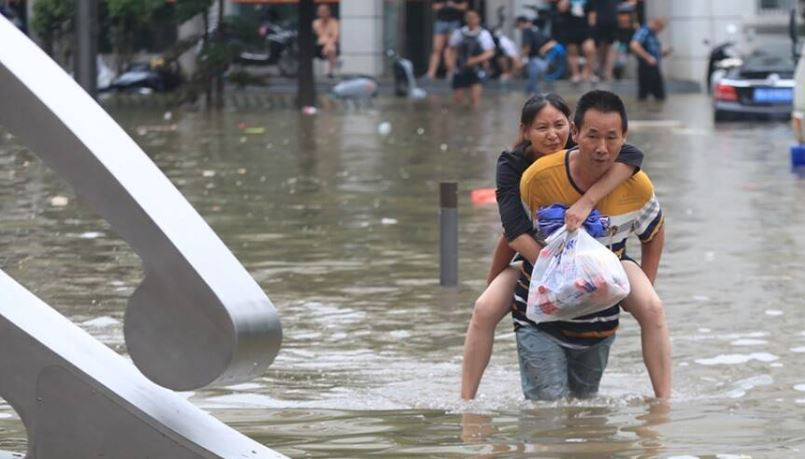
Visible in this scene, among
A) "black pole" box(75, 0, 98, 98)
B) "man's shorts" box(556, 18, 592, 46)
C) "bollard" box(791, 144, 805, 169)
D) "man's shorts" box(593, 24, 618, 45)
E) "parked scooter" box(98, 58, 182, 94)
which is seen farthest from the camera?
"man's shorts" box(593, 24, 618, 45)

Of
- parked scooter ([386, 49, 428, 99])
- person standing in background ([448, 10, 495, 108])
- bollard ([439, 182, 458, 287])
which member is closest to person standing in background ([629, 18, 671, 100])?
person standing in background ([448, 10, 495, 108])

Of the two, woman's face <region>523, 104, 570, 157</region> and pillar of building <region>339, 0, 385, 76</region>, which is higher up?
woman's face <region>523, 104, 570, 157</region>

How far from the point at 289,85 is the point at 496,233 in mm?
30438

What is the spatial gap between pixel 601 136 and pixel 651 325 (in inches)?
36.6

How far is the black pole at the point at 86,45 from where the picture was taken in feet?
70.4

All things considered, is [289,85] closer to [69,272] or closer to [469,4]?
[469,4]

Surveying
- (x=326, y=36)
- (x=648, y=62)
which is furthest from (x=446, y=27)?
(x=648, y=62)

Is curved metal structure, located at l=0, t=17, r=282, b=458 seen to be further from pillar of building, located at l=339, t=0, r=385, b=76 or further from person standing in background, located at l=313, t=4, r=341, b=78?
pillar of building, located at l=339, t=0, r=385, b=76

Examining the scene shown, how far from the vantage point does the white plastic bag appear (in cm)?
745

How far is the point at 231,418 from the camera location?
8008 millimetres

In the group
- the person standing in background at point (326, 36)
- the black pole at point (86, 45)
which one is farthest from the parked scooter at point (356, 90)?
the black pole at point (86, 45)

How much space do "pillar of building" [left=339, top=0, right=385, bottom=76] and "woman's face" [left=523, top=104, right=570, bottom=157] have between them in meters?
41.8

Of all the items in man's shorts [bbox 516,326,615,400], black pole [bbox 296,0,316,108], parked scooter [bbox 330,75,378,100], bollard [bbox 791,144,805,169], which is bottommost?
parked scooter [bbox 330,75,378,100]

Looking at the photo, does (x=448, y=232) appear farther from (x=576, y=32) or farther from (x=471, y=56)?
(x=576, y=32)
